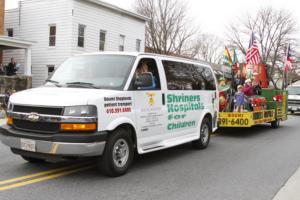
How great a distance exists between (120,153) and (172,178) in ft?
3.18

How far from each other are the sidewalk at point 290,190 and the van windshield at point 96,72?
9.79 ft

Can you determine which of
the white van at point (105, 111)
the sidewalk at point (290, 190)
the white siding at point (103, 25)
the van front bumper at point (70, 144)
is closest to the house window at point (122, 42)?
the white siding at point (103, 25)

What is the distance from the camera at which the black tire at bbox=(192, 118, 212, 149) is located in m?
8.90

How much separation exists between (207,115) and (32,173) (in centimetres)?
464

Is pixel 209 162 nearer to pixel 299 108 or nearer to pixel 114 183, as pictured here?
pixel 114 183

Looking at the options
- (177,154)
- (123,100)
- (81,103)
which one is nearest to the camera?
(81,103)

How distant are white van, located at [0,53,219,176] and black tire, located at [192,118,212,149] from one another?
2.72ft

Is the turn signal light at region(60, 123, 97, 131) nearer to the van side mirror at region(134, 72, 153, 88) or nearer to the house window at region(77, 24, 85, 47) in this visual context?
the van side mirror at region(134, 72, 153, 88)

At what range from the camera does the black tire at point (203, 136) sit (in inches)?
350

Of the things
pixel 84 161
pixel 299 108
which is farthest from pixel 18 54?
pixel 84 161

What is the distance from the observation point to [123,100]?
19.7 feet

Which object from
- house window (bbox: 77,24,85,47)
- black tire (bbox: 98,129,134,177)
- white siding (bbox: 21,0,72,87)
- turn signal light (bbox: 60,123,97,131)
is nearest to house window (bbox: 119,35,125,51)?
house window (bbox: 77,24,85,47)

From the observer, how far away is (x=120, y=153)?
6055 millimetres

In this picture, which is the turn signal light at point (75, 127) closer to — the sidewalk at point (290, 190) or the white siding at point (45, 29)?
the sidewalk at point (290, 190)
